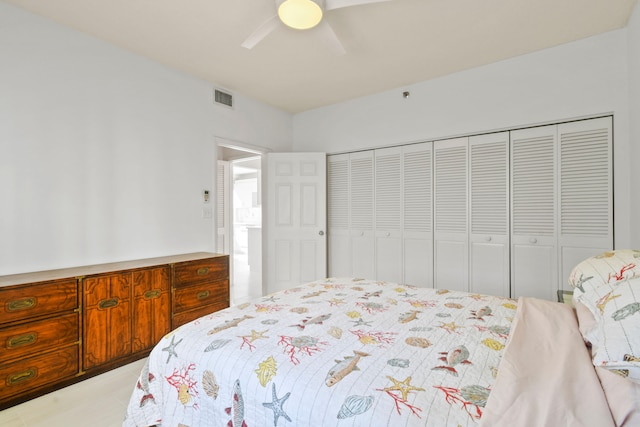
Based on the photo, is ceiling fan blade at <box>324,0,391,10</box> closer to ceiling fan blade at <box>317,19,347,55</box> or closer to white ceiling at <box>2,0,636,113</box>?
ceiling fan blade at <box>317,19,347,55</box>

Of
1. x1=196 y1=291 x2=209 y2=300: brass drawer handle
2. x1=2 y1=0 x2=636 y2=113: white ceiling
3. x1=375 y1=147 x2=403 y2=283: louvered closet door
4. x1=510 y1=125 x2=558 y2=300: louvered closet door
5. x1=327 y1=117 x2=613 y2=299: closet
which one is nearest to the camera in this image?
x1=2 y1=0 x2=636 y2=113: white ceiling

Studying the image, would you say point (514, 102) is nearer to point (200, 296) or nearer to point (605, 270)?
point (605, 270)

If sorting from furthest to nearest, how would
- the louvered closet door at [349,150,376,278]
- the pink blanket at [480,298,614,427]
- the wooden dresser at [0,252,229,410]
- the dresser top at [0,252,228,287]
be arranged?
the louvered closet door at [349,150,376,278]
the dresser top at [0,252,228,287]
the wooden dresser at [0,252,229,410]
the pink blanket at [480,298,614,427]

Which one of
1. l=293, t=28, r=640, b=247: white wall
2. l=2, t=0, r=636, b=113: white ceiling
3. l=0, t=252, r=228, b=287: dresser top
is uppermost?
l=2, t=0, r=636, b=113: white ceiling

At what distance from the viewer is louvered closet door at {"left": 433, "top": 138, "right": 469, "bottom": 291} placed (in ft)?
10.5

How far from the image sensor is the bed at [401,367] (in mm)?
834

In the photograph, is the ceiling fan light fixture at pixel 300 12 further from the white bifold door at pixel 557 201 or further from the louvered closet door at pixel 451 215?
the white bifold door at pixel 557 201

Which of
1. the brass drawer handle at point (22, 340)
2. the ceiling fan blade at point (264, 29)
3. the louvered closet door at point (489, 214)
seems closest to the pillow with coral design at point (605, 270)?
the louvered closet door at point (489, 214)

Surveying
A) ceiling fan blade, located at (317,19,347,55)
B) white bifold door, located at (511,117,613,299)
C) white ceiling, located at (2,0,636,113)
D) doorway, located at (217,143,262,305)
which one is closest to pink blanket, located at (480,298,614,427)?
white bifold door, located at (511,117,613,299)

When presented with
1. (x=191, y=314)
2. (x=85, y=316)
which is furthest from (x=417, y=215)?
(x=85, y=316)

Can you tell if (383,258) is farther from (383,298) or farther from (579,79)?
(579,79)

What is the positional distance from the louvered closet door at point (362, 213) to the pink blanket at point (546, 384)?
2.52 metres

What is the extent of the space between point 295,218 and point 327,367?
306cm

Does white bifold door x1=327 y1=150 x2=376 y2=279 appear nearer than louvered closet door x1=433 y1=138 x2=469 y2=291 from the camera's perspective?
No
